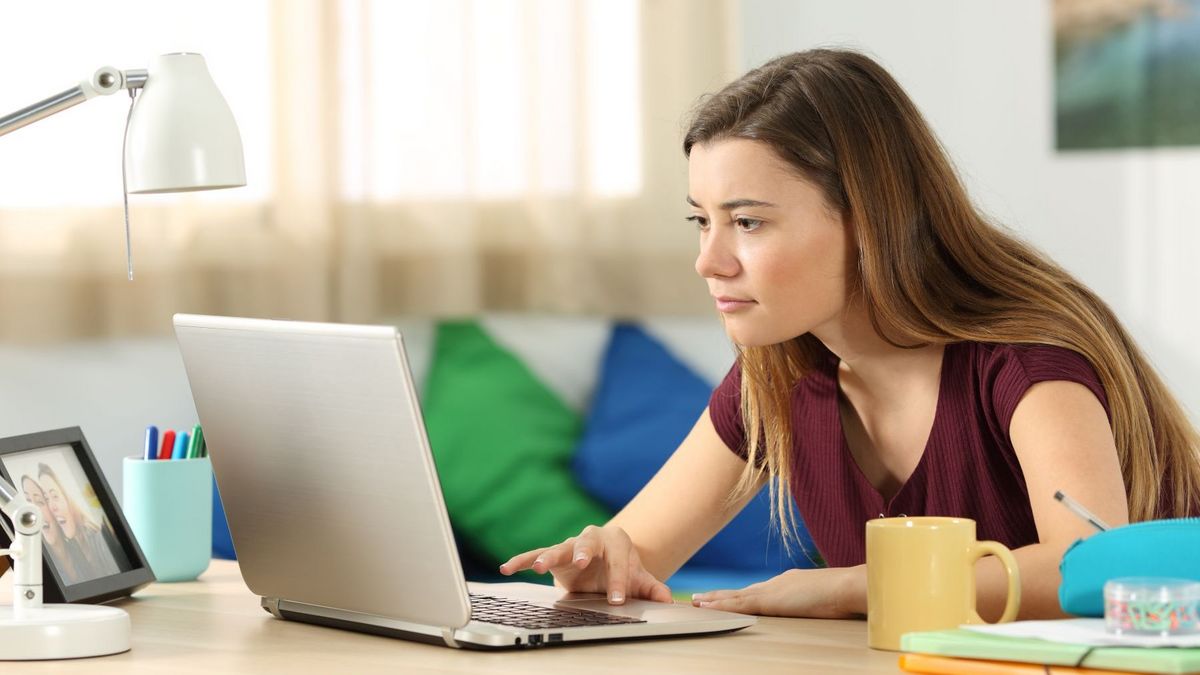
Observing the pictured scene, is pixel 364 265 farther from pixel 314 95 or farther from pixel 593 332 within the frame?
pixel 593 332

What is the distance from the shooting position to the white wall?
124 inches

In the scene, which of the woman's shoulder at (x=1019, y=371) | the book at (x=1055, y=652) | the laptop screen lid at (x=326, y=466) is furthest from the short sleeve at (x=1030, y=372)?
the laptop screen lid at (x=326, y=466)

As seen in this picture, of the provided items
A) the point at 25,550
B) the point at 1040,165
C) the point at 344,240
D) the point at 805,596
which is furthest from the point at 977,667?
the point at 1040,165

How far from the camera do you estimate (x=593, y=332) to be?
10.2 feet

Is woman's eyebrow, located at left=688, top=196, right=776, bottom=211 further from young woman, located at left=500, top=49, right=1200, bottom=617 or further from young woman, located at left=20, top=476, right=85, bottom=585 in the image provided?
young woman, located at left=20, top=476, right=85, bottom=585

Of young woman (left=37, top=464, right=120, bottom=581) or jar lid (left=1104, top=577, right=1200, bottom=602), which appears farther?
young woman (left=37, top=464, right=120, bottom=581)

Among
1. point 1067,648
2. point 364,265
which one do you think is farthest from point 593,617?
point 364,265

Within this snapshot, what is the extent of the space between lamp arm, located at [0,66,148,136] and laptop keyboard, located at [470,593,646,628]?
506 millimetres

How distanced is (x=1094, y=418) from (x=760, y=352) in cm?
40

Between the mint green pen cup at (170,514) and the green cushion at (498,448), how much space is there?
1100 mm

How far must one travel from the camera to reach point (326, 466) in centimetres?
115

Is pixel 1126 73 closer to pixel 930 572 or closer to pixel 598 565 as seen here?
pixel 598 565

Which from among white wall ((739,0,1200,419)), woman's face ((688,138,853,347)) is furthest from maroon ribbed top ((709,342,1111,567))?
white wall ((739,0,1200,419))

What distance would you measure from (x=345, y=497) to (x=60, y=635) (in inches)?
8.7
